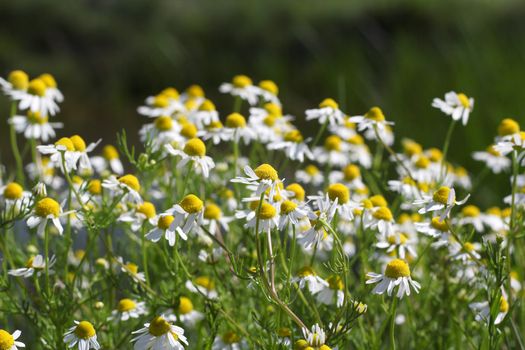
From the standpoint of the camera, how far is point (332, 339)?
135 cm

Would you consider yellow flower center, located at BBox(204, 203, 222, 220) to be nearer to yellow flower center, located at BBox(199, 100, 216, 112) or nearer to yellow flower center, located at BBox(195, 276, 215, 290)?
yellow flower center, located at BBox(195, 276, 215, 290)

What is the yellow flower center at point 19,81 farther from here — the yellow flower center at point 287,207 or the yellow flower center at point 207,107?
the yellow flower center at point 287,207

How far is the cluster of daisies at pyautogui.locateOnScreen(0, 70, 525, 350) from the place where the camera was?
54.4 inches

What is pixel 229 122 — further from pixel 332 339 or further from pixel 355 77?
→ pixel 355 77

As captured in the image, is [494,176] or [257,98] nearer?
[257,98]

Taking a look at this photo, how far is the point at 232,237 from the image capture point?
1.91 metres

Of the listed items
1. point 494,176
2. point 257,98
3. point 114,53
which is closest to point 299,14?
point 114,53

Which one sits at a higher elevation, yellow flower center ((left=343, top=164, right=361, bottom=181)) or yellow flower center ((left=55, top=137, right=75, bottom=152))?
yellow flower center ((left=55, top=137, right=75, bottom=152))

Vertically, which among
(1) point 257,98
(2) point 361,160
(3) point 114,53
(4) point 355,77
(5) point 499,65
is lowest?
(3) point 114,53

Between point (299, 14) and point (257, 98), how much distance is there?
5240 millimetres

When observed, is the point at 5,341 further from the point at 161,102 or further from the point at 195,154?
the point at 161,102

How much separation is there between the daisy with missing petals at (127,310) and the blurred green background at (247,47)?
321 centimetres

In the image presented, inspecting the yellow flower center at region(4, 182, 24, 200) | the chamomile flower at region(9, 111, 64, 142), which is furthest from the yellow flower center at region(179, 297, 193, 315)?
the chamomile flower at region(9, 111, 64, 142)

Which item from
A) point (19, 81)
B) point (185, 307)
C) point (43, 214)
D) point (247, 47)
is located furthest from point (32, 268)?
point (247, 47)
